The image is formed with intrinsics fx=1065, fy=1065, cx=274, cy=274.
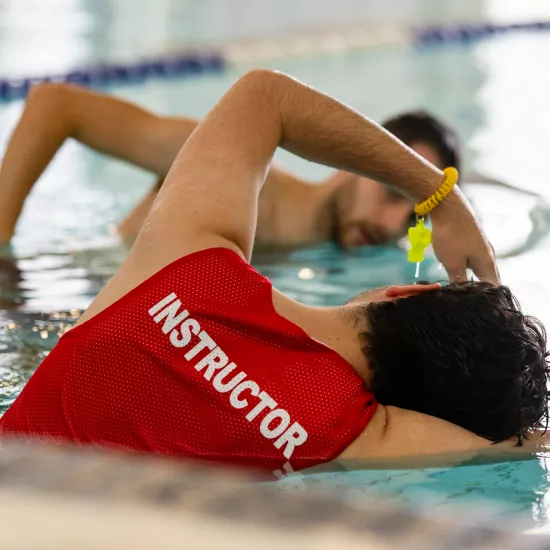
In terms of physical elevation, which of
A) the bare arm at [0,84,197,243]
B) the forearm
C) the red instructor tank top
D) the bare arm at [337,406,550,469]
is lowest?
the bare arm at [337,406,550,469]

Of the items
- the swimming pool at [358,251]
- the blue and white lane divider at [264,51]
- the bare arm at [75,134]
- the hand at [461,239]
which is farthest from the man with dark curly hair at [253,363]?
the blue and white lane divider at [264,51]

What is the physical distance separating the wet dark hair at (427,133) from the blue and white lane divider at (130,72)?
3546mm

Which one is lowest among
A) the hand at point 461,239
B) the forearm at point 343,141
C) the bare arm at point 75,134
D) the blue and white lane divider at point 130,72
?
the hand at point 461,239

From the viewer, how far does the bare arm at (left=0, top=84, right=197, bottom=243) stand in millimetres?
2914

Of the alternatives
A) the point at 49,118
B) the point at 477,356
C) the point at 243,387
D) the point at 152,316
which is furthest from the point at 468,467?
the point at 49,118

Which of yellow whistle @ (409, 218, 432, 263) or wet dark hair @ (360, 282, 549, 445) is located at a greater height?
yellow whistle @ (409, 218, 432, 263)

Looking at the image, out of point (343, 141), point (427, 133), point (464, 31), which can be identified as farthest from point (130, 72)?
point (343, 141)

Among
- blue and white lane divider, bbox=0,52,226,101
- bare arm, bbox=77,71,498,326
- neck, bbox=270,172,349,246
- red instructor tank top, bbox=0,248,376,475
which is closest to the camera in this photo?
red instructor tank top, bbox=0,248,376,475

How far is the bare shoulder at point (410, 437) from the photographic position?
184cm

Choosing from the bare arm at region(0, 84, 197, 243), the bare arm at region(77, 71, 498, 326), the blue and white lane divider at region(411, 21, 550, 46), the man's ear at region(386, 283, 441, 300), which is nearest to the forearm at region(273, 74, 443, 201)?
the bare arm at region(77, 71, 498, 326)

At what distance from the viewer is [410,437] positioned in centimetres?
185

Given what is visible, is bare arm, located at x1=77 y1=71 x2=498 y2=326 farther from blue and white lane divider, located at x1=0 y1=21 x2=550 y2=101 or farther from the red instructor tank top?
blue and white lane divider, located at x1=0 y1=21 x2=550 y2=101

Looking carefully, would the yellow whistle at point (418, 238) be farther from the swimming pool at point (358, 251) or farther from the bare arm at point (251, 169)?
the swimming pool at point (358, 251)

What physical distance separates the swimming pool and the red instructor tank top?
14 centimetres
